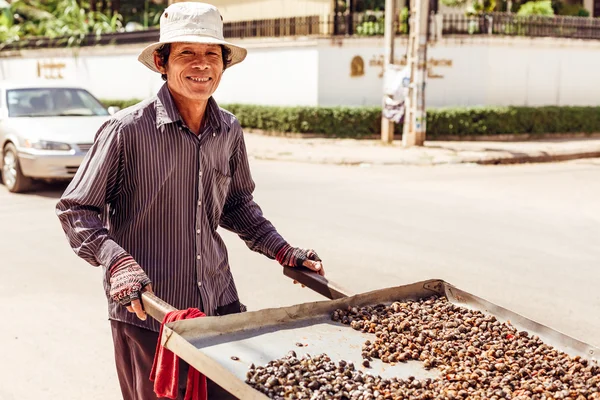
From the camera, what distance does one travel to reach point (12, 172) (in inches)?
465

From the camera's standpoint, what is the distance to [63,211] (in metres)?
3.04

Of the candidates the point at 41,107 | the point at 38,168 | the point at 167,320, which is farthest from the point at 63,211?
the point at 41,107

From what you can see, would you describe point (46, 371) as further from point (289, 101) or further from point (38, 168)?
point (289, 101)

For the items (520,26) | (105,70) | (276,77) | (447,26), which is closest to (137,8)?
(105,70)

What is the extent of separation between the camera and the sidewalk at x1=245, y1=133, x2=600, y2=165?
1547 centimetres

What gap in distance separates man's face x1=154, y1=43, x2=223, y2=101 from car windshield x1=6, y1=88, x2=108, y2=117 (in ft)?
32.6

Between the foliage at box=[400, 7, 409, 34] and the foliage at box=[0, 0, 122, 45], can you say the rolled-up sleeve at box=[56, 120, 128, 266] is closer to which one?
the foliage at box=[400, 7, 409, 34]

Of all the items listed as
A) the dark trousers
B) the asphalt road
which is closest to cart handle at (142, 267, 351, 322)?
the dark trousers

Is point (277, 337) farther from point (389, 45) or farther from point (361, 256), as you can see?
point (389, 45)

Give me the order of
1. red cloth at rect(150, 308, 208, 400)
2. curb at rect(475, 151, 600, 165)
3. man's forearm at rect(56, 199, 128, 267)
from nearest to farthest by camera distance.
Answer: red cloth at rect(150, 308, 208, 400) → man's forearm at rect(56, 199, 128, 267) → curb at rect(475, 151, 600, 165)

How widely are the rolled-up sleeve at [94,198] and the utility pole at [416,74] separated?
567 inches

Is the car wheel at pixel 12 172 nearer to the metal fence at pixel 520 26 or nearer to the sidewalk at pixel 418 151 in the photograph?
the sidewalk at pixel 418 151

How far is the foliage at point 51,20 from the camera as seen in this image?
3061 centimetres

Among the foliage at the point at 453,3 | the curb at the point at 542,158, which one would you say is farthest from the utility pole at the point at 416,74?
the foliage at the point at 453,3
